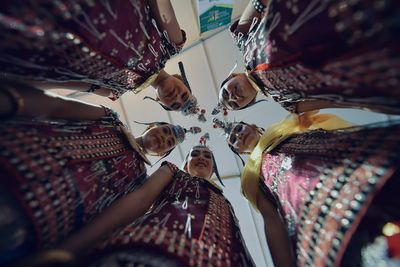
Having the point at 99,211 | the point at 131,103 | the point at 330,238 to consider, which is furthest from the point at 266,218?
the point at 131,103

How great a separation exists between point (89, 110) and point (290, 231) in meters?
0.72

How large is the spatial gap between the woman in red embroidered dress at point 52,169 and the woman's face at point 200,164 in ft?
1.38

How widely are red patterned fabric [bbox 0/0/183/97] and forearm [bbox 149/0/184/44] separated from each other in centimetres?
3

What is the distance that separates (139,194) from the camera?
95 cm

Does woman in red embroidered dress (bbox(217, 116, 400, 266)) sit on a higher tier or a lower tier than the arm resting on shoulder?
higher

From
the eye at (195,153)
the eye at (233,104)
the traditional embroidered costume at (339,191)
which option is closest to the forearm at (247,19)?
the eye at (233,104)

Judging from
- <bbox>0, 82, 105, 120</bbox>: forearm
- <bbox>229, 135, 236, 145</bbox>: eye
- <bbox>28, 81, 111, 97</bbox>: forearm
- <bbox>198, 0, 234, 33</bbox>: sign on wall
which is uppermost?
<bbox>198, 0, 234, 33</bbox>: sign on wall

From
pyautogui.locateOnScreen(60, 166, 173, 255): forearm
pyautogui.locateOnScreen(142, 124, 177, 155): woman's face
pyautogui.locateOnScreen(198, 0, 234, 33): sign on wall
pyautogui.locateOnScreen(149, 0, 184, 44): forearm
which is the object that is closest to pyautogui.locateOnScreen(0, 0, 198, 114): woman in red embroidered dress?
pyautogui.locateOnScreen(149, 0, 184, 44): forearm

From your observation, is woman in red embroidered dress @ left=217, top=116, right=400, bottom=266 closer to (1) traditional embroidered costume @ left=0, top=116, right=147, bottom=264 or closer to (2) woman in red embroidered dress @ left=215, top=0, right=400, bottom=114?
(2) woman in red embroidered dress @ left=215, top=0, right=400, bottom=114

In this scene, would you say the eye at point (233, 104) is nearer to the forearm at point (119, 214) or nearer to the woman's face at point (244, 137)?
the woman's face at point (244, 137)

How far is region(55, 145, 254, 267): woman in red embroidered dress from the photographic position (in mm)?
632

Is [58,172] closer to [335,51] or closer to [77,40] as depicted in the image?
[77,40]

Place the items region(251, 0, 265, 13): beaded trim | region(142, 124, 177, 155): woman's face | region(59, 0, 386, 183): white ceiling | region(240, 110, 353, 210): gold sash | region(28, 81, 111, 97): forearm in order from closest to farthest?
region(28, 81, 111, 97): forearm
region(251, 0, 265, 13): beaded trim
region(240, 110, 353, 210): gold sash
region(142, 124, 177, 155): woman's face
region(59, 0, 386, 183): white ceiling

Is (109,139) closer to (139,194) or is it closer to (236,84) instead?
(139,194)
